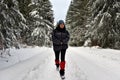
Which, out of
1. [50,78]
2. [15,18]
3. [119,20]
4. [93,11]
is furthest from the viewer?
[93,11]

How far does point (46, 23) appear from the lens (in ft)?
152

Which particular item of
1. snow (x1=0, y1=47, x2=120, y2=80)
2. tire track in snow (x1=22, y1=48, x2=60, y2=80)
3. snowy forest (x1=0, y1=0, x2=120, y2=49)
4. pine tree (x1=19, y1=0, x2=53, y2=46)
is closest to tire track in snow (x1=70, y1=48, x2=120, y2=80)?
snow (x1=0, y1=47, x2=120, y2=80)

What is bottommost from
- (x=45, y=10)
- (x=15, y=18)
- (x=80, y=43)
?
(x=80, y=43)

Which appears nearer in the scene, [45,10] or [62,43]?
[62,43]

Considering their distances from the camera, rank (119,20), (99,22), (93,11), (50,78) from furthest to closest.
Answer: (93,11) < (99,22) < (119,20) < (50,78)

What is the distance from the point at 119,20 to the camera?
24203mm

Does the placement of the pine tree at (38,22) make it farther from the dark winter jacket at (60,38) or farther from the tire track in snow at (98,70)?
the dark winter jacket at (60,38)

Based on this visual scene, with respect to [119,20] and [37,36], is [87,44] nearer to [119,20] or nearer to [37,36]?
[37,36]

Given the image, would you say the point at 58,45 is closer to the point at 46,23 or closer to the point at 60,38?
the point at 60,38

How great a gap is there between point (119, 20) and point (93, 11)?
4927mm

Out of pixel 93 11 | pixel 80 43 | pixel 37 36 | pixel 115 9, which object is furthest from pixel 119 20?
pixel 80 43

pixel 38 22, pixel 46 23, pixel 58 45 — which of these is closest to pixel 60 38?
pixel 58 45

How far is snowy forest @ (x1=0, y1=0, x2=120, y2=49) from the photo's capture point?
13.7 m

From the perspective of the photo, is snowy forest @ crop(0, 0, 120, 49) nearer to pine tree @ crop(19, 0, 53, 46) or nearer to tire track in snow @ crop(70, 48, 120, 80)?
pine tree @ crop(19, 0, 53, 46)
